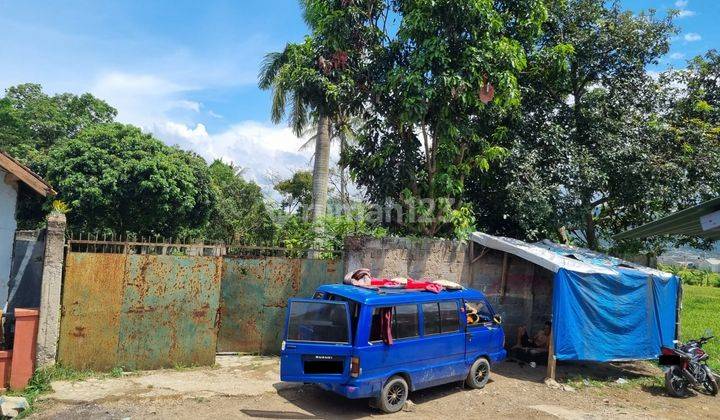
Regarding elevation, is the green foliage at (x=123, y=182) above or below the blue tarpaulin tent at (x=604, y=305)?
above

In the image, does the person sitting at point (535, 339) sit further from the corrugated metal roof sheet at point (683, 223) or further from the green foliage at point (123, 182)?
the green foliage at point (123, 182)

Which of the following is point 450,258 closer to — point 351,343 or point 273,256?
point 273,256

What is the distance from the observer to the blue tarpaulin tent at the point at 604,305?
29.1 ft

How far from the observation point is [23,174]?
7785 mm

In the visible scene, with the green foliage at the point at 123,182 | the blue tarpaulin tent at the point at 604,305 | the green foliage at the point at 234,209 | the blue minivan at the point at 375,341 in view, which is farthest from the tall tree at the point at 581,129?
the green foliage at the point at 123,182

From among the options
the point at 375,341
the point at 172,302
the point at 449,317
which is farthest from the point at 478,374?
the point at 172,302

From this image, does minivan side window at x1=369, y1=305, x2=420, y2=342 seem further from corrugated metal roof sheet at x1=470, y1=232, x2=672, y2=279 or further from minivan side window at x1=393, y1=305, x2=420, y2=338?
corrugated metal roof sheet at x1=470, y1=232, x2=672, y2=279

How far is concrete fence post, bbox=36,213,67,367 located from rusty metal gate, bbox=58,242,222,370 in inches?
6.0

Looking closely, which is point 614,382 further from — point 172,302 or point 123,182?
point 123,182

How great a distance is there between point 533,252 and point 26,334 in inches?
333

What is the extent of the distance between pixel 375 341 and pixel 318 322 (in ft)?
2.65

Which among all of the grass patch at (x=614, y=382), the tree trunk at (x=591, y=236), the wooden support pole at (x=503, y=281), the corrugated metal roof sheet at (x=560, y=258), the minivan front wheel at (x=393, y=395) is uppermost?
the tree trunk at (x=591, y=236)

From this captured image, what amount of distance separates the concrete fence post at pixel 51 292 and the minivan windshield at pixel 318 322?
3662mm

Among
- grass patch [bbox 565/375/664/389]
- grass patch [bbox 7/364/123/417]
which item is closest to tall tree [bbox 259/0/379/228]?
grass patch [bbox 7/364/123/417]
